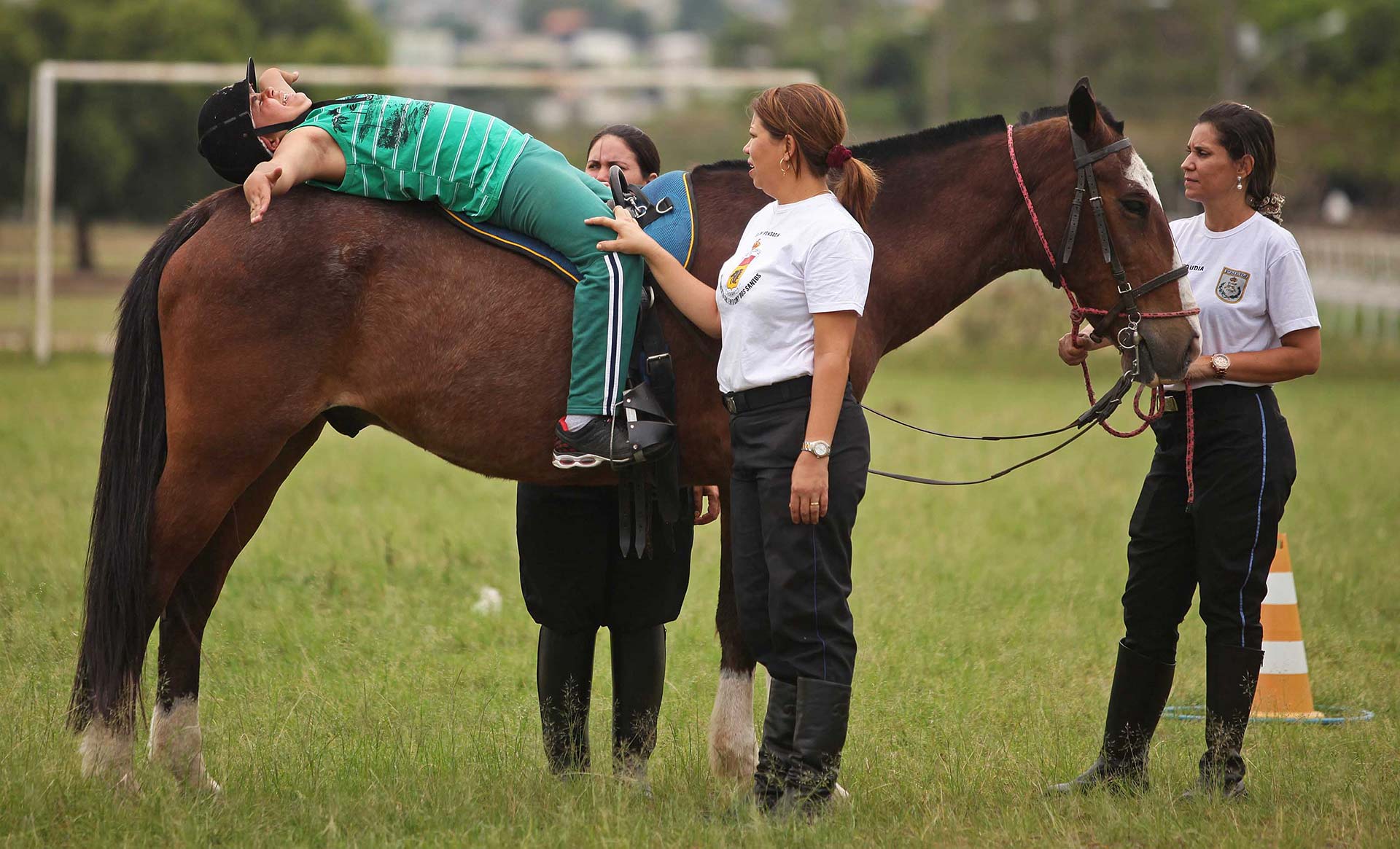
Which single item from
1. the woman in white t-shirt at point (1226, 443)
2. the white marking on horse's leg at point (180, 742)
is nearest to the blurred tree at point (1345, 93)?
the woman in white t-shirt at point (1226, 443)

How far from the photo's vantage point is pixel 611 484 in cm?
439

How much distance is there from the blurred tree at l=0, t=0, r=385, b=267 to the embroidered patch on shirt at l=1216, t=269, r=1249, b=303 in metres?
23.6

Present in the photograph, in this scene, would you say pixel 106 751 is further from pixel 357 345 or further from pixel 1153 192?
pixel 1153 192

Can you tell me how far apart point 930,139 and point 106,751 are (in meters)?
3.34

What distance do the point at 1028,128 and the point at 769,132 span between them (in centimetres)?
119

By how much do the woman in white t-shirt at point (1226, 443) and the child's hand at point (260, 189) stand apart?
8.86 ft

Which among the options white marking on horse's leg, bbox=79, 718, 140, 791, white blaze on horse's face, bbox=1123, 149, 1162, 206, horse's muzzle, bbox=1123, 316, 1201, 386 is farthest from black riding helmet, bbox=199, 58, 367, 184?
horse's muzzle, bbox=1123, 316, 1201, 386

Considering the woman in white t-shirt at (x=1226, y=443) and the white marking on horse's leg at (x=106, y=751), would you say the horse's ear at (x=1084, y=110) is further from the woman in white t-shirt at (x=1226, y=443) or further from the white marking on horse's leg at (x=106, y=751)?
the white marking on horse's leg at (x=106, y=751)

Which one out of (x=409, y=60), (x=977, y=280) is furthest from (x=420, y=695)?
(x=409, y=60)

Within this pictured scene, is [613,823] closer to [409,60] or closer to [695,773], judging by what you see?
[695,773]

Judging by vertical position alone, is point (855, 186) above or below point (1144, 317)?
above

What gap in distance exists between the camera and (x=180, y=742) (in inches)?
173

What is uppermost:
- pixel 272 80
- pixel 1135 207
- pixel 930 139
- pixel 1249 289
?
pixel 272 80

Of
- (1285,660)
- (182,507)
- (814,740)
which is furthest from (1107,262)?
(182,507)
